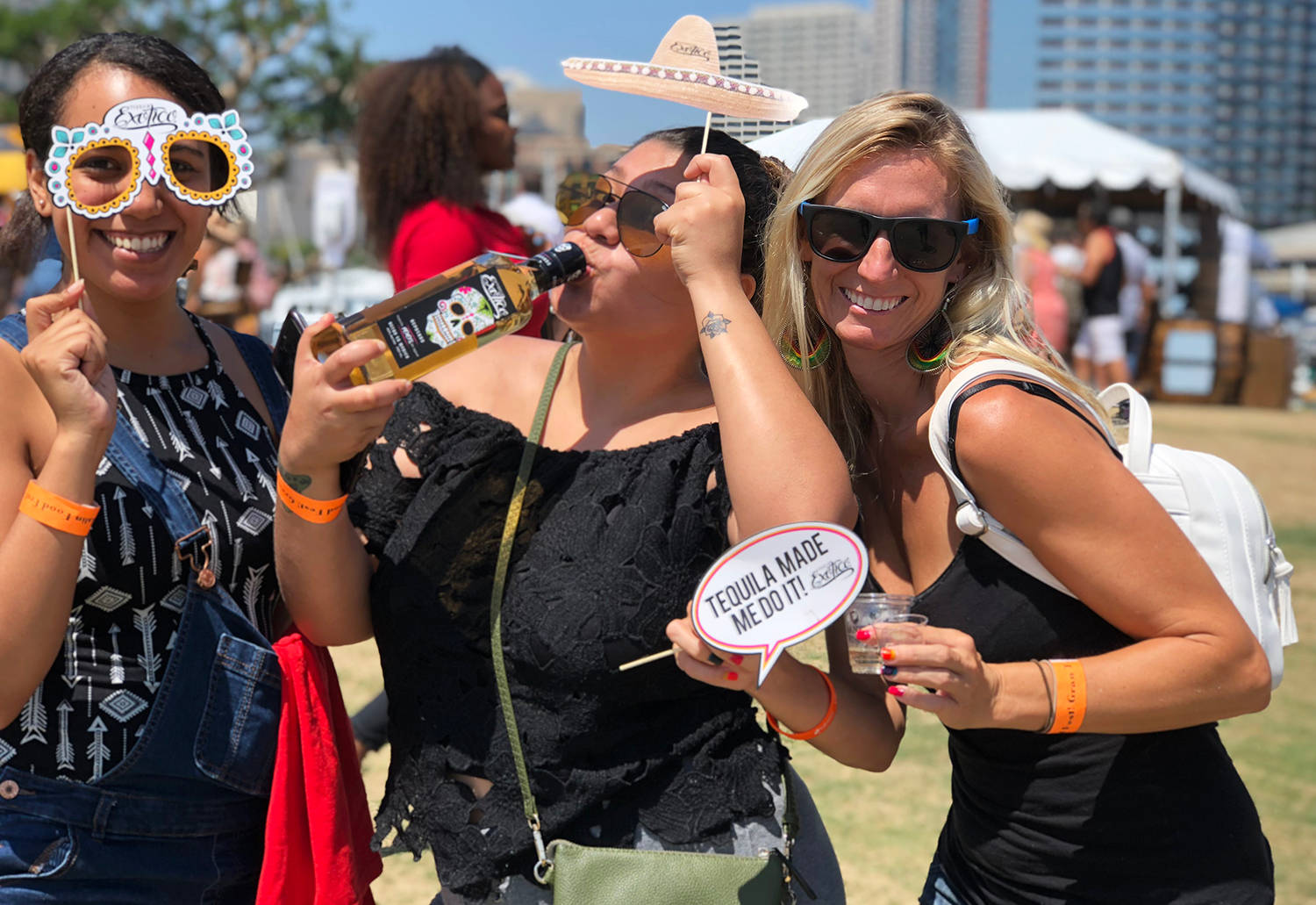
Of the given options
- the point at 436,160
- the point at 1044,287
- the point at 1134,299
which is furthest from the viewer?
the point at 1134,299

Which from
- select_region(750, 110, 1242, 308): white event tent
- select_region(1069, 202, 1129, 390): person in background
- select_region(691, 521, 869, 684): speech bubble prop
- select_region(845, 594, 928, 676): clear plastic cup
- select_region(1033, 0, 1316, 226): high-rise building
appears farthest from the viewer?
select_region(1033, 0, 1316, 226): high-rise building

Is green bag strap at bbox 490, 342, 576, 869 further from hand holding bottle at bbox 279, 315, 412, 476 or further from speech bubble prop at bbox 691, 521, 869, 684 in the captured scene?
speech bubble prop at bbox 691, 521, 869, 684

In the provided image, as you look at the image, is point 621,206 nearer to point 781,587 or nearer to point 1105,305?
point 781,587

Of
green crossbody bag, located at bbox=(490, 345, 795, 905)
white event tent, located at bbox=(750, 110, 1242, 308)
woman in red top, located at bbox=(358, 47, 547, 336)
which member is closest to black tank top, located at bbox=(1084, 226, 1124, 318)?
white event tent, located at bbox=(750, 110, 1242, 308)

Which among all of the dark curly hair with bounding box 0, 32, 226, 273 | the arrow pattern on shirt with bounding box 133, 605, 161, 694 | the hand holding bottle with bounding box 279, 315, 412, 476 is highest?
the dark curly hair with bounding box 0, 32, 226, 273

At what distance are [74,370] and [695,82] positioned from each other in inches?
41.4

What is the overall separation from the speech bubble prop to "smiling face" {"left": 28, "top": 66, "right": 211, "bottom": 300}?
111 centimetres

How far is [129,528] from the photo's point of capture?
183cm

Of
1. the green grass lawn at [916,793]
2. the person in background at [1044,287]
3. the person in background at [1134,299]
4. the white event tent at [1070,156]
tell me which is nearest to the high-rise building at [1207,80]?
the white event tent at [1070,156]

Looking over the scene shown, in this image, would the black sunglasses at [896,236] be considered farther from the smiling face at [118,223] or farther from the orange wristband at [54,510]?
the orange wristband at [54,510]

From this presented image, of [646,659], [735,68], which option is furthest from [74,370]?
[735,68]

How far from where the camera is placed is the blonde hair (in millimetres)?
1925

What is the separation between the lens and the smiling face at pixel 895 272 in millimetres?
1923

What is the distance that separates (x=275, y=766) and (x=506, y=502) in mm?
584
